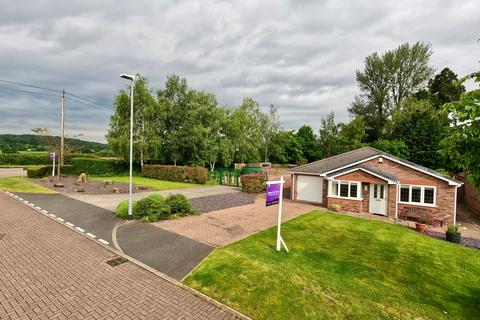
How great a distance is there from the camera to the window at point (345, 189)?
17.8 metres

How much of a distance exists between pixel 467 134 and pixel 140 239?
1112cm

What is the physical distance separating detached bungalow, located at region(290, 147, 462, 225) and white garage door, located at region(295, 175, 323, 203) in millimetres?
941

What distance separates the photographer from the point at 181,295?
6.47 m

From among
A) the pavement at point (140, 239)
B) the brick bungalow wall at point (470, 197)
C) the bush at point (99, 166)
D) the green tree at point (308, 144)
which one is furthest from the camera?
the green tree at point (308, 144)

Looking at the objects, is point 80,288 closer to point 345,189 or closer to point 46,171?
point 345,189

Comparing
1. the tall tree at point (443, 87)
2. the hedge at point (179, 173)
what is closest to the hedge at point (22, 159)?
the hedge at point (179, 173)

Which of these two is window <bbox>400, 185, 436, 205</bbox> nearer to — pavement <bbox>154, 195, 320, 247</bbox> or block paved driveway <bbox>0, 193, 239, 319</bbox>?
pavement <bbox>154, 195, 320, 247</bbox>

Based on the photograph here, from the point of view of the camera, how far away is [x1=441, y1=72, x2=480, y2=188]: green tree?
4.38 m

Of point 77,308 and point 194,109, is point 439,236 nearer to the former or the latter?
point 77,308

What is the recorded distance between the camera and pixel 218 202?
19031 mm

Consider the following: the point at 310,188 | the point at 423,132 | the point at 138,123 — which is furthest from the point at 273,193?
the point at 423,132

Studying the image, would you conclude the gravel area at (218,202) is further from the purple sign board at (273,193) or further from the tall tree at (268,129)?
the tall tree at (268,129)

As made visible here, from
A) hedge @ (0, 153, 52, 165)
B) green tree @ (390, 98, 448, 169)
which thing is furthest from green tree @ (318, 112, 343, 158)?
hedge @ (0, 153, 52, 165)

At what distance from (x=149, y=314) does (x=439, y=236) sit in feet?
51.1
